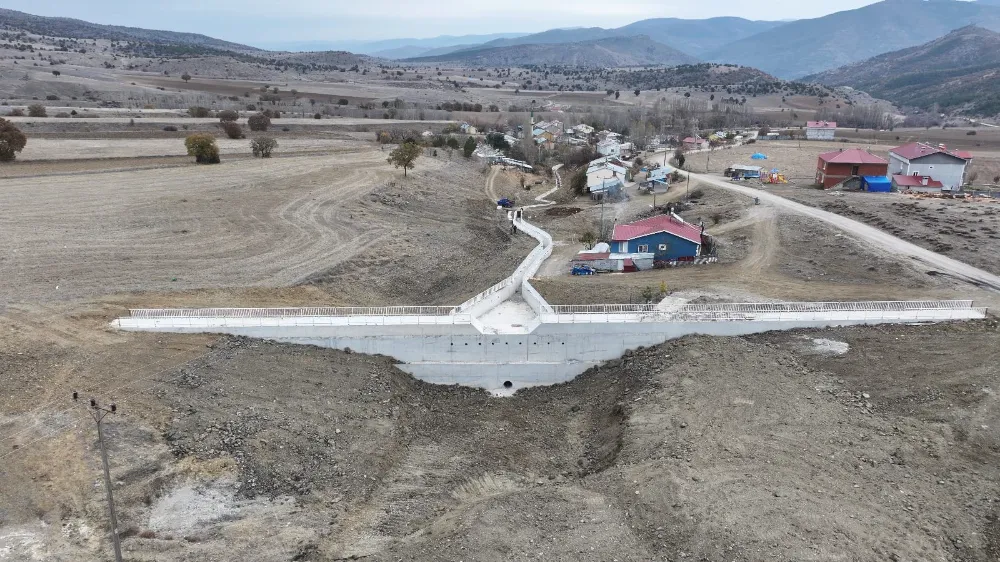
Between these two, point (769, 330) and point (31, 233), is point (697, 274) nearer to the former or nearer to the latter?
point (769, 330)

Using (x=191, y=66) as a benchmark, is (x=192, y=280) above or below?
below

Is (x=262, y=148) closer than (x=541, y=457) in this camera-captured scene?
No

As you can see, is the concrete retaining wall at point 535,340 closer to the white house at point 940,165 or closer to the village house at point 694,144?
the white house at point 940,165

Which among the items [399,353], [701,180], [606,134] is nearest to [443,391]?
[399,353]

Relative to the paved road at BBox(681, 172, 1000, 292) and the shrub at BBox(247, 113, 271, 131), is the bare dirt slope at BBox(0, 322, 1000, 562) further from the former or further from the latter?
the shrub at BBox(247, 113, 271, 131)

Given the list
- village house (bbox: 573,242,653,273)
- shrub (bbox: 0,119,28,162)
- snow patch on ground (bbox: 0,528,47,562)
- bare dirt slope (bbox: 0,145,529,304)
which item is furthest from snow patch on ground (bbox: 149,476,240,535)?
shrub (bbox: 0,119,28,162)

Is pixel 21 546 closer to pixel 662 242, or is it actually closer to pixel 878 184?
pixel 662 242

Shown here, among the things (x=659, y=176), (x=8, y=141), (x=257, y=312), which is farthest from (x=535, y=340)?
(x=8, y=141)
